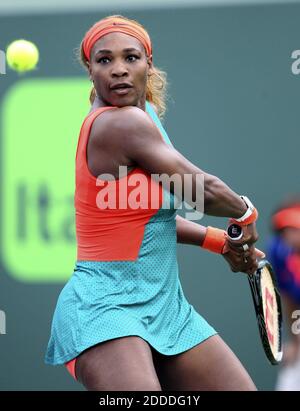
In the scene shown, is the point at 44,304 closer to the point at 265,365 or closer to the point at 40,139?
the point at 40,139

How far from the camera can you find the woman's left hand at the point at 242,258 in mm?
3500

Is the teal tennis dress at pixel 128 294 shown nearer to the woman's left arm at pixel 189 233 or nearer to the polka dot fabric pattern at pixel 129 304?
the polka dot fabric pattern at pixel 129 304

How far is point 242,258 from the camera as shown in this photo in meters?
3.53

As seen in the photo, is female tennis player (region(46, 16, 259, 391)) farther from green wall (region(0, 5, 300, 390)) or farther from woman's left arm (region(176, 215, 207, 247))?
green wall (region(0, 5, 300, 390))

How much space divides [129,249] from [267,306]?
0.73 m

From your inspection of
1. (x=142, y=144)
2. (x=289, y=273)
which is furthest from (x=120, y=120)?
(x=289, y=273)

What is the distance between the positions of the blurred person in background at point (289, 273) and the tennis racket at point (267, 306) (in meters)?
0.05

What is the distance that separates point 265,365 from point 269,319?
190 cm

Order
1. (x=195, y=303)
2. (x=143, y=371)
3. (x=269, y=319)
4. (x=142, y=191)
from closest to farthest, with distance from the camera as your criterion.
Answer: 1. (x=143, y=371)
2. (x=142, y=191)
3. (x=269, y=319)
4. (x=195, y=303)

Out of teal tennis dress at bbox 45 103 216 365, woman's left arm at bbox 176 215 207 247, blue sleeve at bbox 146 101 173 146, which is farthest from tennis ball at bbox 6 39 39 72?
teal tennis dress at bbox 45 103 216 365

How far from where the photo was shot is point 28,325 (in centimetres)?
550

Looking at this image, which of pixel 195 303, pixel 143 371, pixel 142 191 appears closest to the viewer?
pixel 143 371

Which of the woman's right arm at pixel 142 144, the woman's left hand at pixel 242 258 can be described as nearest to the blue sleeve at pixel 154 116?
the woman's right arm at pixel 142 144

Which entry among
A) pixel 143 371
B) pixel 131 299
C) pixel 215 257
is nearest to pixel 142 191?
pixel 131 299
